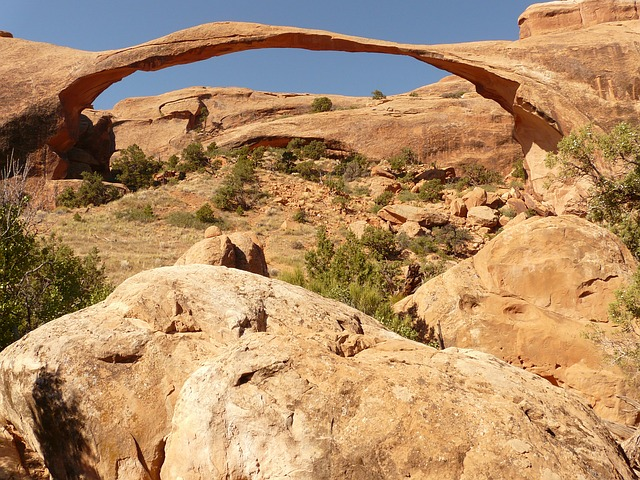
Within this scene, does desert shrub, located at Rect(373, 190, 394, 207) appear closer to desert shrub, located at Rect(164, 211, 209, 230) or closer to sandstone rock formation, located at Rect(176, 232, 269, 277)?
desert shrub, located at Rect(164, 211, 209, 230)

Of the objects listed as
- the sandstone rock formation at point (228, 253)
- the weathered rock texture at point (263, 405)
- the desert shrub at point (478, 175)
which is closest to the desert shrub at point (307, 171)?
the desert shrub at point (478, 175)

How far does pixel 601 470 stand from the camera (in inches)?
116

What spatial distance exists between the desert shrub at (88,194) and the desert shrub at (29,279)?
11.2 metres

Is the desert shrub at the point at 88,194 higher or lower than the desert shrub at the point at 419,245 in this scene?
higher

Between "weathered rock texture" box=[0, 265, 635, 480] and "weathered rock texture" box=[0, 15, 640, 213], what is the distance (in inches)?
501

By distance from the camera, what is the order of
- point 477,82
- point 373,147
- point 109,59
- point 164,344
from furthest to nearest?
point 373,147, point 109,59, point 477,82, point 164,344

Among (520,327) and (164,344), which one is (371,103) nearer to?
(520,327)

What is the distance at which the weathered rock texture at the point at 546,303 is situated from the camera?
23.3ft

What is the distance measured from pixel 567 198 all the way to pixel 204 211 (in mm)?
14273

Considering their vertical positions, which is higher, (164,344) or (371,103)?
(371,103)

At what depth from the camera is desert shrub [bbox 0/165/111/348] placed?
7.06 metres

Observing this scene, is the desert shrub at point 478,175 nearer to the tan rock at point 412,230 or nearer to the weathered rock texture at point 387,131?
the weathered rock texture at point 387,131

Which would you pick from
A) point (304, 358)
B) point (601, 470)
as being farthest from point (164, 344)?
point (601, 470)

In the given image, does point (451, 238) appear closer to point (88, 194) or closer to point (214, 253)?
point (214, 253)
